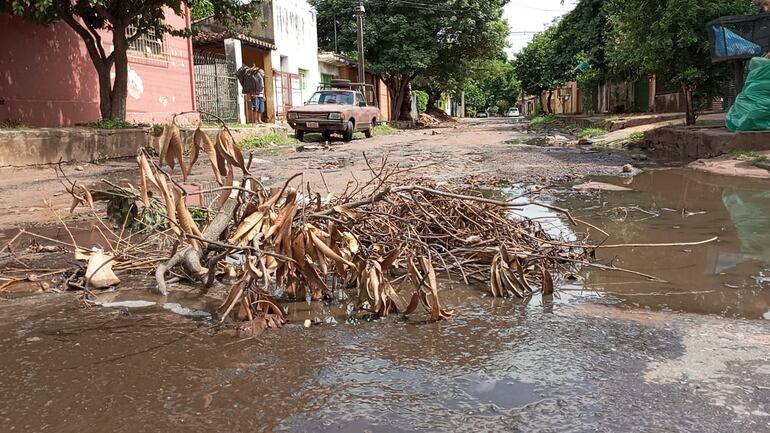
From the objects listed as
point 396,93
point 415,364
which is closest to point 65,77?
point 415,364

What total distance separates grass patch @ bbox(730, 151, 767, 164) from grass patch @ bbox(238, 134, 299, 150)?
36.3 feet

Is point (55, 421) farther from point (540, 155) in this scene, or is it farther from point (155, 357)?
point (540, 155)

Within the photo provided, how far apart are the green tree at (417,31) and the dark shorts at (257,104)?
33.7 ft

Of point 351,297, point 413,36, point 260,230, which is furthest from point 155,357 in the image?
point 413,36

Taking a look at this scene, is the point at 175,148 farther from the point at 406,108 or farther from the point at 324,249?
the point at 406,108

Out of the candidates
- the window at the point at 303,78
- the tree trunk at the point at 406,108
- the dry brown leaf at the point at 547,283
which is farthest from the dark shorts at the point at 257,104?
the dry brown leaf at the point at 547,283

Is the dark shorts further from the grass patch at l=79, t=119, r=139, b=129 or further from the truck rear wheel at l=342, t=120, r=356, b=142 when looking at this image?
the grass patch at l=79, t=119, r=139, b=129

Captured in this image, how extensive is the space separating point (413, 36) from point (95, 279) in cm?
2903

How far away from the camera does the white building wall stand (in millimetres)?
24688

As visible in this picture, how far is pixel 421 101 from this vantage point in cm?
4678

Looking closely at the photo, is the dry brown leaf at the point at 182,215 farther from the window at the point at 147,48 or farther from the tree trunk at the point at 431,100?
the tree trunk at the point at 431,100

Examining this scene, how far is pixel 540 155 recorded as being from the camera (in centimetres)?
1213

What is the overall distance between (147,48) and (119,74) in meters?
3.63

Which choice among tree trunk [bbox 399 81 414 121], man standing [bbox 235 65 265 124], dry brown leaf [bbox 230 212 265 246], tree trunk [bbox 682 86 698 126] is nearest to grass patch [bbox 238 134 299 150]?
man standing [bbox 235 65 265 124]
